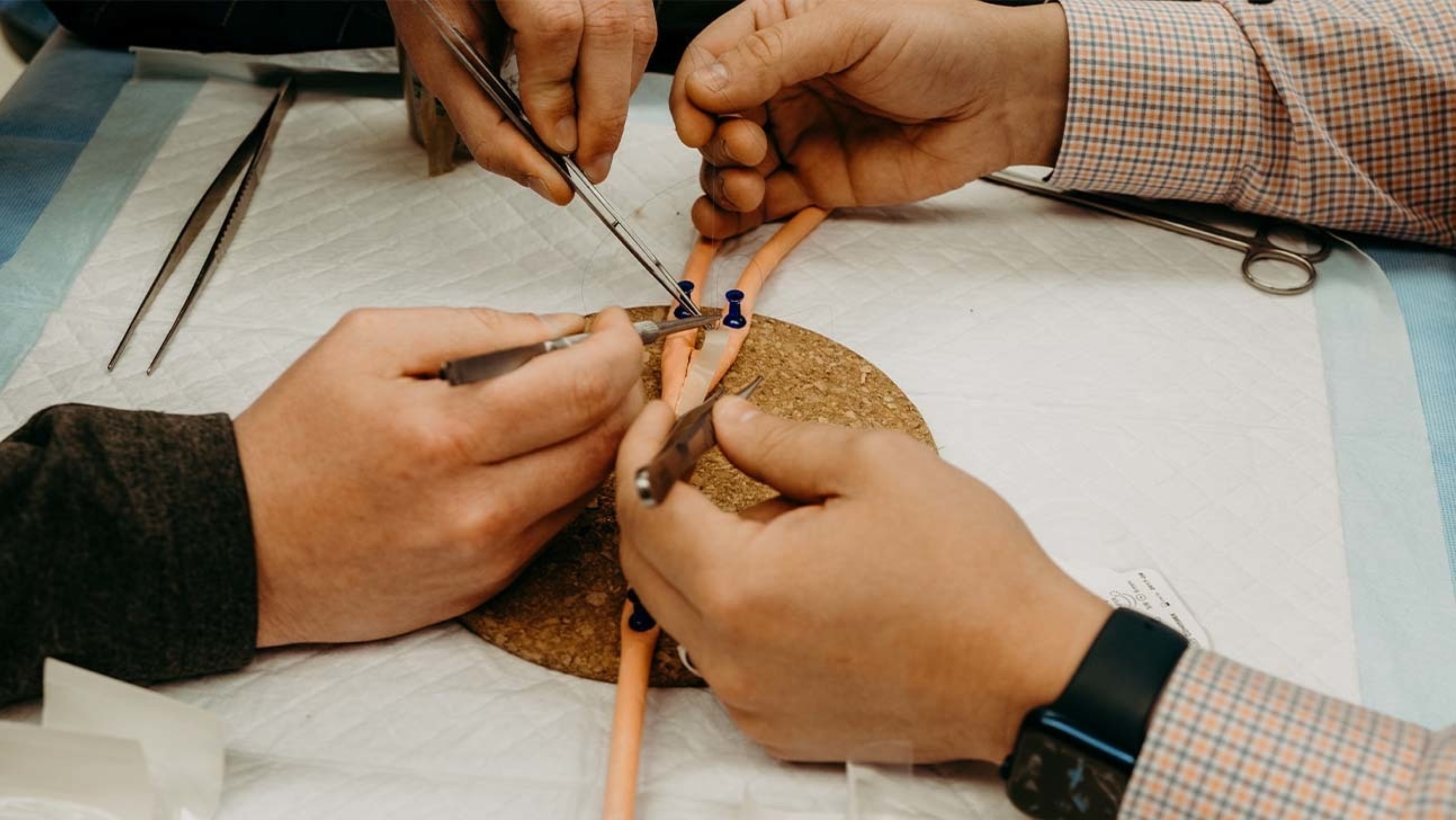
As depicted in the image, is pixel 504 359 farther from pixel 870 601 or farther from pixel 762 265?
pixel 762 265

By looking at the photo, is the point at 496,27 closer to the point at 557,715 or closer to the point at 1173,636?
the point at 557,715

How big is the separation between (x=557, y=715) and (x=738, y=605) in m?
0.22

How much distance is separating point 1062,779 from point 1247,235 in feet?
2.64

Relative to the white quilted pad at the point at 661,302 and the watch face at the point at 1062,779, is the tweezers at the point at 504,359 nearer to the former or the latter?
the white quilted pad at the point at 661,302

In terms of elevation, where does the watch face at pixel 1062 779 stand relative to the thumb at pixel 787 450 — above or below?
below

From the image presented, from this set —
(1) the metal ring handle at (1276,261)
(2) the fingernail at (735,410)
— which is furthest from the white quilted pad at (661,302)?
(2) the fingernail at (735,410)

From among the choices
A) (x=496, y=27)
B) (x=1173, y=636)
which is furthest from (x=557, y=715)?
(x=496, y=27)

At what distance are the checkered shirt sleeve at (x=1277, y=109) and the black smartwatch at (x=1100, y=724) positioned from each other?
70 centimetres

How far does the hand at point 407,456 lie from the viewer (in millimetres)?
782

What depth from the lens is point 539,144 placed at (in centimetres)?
108

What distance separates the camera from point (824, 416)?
1.06m

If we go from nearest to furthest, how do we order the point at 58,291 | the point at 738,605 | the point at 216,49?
the point at 738,605
the point at 58,291
the point at 216,49

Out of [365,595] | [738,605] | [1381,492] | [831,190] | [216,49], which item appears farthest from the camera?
[216,49]

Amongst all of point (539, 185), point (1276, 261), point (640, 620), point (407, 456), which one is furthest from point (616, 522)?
point (1276, 261)
